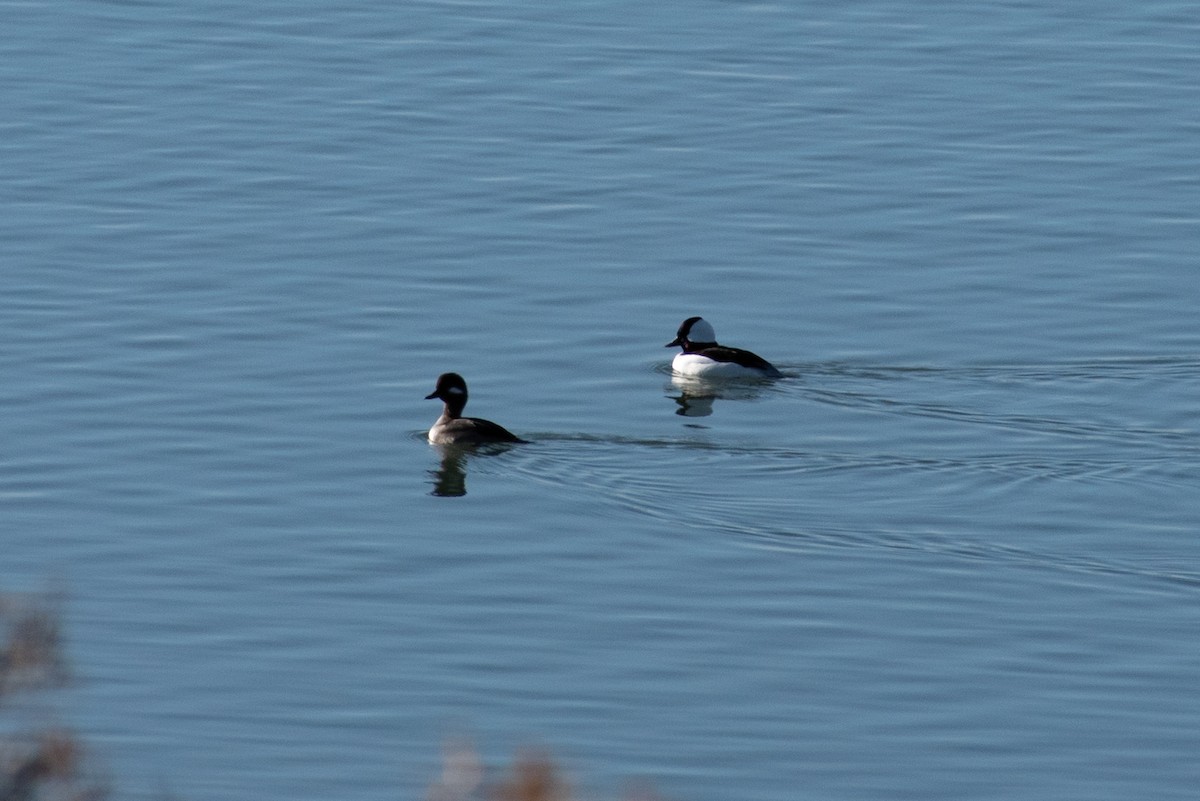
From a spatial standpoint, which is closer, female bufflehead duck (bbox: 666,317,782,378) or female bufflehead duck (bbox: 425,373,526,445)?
female bufflehead duck (bbox: 425,373,526,445)

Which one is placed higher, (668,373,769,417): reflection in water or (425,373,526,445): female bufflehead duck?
(668,373,769,417): reflection in water

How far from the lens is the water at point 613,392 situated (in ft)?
43.2

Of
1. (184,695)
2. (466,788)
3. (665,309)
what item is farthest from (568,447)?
(466,788)

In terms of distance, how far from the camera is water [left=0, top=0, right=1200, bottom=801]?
518 inches

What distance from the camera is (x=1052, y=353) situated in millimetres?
20797

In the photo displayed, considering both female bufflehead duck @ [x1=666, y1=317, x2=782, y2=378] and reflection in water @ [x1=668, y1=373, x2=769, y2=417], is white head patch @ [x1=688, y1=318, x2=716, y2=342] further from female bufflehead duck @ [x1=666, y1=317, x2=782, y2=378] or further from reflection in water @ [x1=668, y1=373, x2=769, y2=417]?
reflection in water @ [x1=668, y1=373, x2=769, y2=417]

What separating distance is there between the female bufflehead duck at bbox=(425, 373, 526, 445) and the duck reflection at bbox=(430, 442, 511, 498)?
53 mm

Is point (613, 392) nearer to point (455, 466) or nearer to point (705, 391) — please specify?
point (705, 391)

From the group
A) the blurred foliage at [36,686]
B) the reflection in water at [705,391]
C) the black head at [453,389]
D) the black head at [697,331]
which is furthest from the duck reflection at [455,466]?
the blurred foliage at [36,686]

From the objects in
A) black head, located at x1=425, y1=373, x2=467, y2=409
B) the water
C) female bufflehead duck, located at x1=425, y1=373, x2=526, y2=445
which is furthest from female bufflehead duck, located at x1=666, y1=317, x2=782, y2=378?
black head, located at x1=425, y1=373, x2=467, y2=409

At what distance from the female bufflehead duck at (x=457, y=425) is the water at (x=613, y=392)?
0.31 meters

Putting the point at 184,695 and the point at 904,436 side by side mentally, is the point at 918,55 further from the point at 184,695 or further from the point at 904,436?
the point at 184,695

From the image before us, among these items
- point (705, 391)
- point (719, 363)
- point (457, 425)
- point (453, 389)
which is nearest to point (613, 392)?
point (705, 391)

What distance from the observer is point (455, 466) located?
60.5 ft
